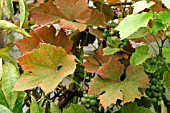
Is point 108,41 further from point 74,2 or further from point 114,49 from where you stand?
point 74,2

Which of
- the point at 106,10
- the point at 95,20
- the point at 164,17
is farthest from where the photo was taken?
the point at 106,10

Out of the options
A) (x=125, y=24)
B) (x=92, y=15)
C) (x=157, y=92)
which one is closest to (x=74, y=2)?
(x=92, y=15)

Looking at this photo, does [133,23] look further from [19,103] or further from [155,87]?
[19,103]

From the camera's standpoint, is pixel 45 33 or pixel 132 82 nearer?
pixel 132 82

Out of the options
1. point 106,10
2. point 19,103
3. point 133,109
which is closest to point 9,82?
point 19,103

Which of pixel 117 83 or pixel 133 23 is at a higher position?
pixel 133 23

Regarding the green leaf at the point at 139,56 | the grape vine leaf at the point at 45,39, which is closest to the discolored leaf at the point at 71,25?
the grape vine leaf at the point at 45,39
